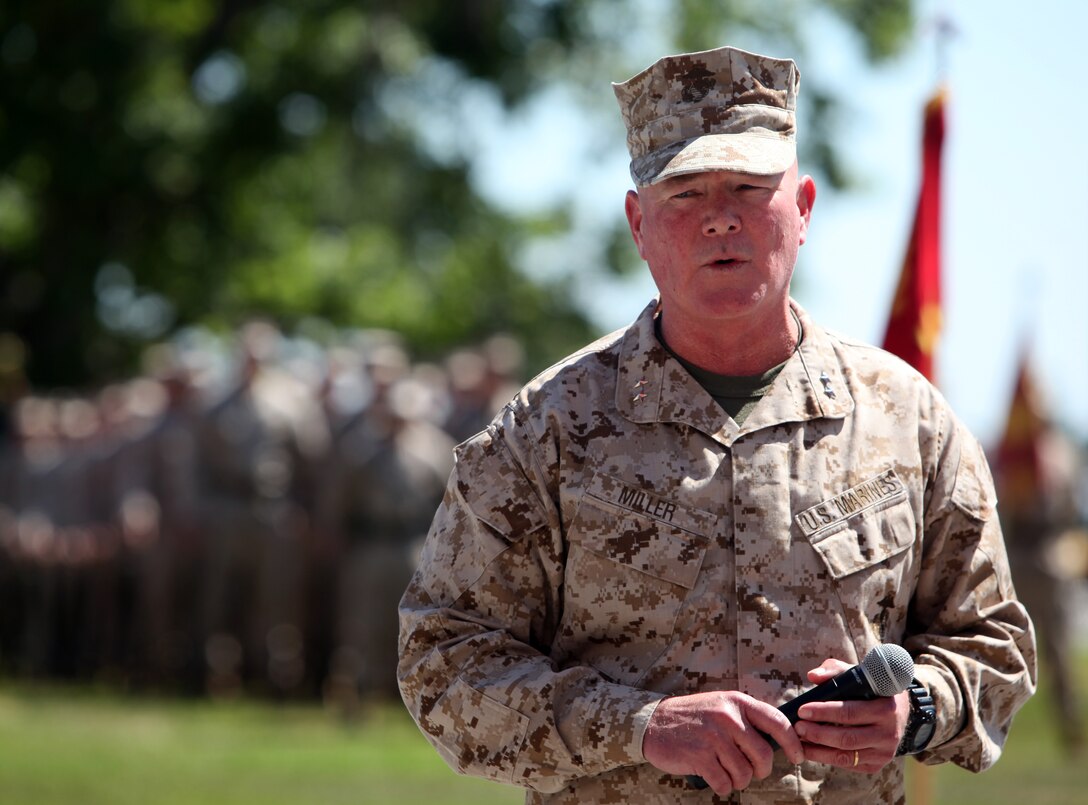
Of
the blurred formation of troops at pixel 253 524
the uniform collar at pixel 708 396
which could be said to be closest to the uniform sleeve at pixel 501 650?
the uniform collar at pixel 708 396

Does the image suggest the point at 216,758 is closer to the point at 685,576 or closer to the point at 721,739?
the point at 685,576

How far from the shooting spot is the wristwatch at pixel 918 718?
9.98 feet

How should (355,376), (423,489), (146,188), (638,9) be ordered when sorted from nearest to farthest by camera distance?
1. (423,489)
2. (355,376)
3. (146,188)
4. (638,9)

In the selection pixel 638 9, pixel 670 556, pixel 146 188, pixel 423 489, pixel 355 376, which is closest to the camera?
pixel 670 556

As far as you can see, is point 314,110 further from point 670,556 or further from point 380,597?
point 670,556

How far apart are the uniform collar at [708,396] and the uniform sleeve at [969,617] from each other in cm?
24

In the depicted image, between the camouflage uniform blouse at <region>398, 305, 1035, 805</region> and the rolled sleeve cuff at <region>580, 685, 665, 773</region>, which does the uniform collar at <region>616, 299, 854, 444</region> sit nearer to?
the camouflage uniform blouse at <region>398, 305, 1035, 805</region>

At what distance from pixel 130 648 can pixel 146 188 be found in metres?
7.79

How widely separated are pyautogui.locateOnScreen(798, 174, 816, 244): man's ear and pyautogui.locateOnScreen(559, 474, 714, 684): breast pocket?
22.4 inches

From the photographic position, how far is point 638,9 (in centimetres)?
2397

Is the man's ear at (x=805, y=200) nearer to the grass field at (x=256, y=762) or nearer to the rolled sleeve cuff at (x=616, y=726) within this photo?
the rolled sleeve cuff at (x=616, y=726)

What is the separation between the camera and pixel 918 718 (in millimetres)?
3047

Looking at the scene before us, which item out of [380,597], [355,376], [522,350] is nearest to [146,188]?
[522,350]

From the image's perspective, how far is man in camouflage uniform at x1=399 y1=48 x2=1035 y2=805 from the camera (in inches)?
121
